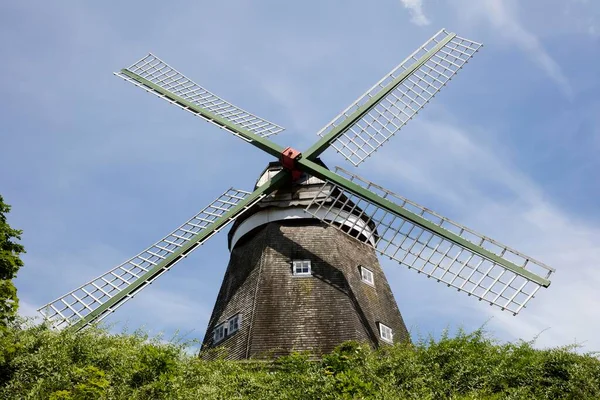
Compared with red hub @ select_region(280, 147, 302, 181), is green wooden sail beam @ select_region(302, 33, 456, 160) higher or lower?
higher

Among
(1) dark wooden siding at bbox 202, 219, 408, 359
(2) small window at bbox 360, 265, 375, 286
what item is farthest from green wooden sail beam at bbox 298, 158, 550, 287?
(2) small window at bbox 360, 265, 375, 286

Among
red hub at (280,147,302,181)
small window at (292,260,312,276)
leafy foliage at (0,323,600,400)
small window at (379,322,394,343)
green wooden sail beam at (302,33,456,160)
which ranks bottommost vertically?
leafy foliage at (0,323,600,400)

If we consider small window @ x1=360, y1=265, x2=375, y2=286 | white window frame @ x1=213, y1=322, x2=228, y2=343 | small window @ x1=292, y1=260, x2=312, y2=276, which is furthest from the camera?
small window @ x1=360, y1=265, x2=375, y2=286

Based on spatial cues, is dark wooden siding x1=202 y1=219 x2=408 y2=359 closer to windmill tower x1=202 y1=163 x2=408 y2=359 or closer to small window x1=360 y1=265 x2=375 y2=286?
windmill tower x1=202 y1=163 x2=408 y2=359

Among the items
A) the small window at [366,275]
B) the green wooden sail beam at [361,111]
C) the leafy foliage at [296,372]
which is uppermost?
the green wooden sail beam at [361,111]

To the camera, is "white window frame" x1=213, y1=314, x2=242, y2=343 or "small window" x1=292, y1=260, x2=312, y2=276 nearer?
"white window frame" x1=213, y1=314, x2=242, y2=343

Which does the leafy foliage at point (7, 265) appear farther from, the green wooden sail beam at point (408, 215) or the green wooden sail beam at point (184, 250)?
the green wooden sail beam at point (408, 215)

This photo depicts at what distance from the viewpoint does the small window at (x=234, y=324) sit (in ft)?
51.8

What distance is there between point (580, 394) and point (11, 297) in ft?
39.6

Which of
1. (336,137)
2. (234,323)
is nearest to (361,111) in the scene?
(336,137)

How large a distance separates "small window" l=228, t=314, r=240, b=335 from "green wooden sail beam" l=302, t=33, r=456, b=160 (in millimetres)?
5119

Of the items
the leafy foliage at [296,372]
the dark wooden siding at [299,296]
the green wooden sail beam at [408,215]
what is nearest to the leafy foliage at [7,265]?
the leafy foliage at [296,372]

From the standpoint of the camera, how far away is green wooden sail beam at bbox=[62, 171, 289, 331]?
15562 mm

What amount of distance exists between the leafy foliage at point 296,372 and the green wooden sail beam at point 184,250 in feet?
3.23
